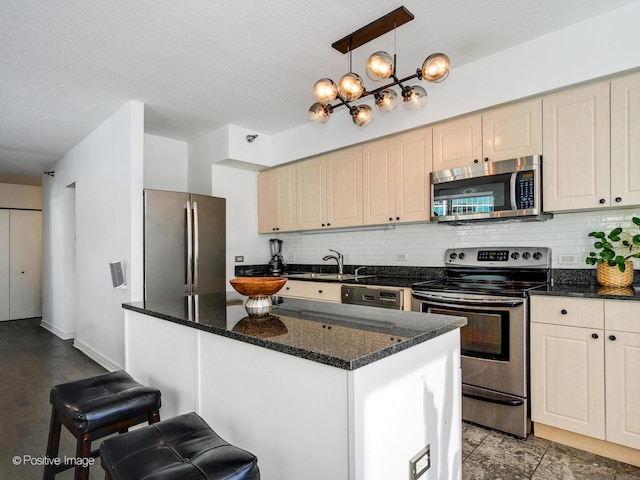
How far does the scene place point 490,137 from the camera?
2779 millimetres

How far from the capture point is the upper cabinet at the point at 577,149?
2324 mm

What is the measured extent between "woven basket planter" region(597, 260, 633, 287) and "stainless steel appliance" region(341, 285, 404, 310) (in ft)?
4.43

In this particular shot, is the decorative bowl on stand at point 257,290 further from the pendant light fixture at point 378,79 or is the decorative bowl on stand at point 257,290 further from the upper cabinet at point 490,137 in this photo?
the upper cabinet at point 490,137

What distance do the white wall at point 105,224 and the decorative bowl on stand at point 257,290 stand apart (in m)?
2.13

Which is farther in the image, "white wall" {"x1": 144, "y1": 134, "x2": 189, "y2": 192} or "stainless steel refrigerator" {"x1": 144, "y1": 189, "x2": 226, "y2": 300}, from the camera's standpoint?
"white wall" {"x1": 144, "y1": 134, "x2": 189, "y2": 192}

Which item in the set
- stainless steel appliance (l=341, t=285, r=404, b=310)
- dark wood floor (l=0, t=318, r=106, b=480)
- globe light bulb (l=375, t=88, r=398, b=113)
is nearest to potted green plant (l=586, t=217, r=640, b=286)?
stainless steel appliance (l=341, t=285, r=404, b=310)

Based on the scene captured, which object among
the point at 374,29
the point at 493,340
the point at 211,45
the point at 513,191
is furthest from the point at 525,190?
the point at 211,45

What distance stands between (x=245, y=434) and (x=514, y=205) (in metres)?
2.31

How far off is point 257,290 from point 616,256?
7.92 ft

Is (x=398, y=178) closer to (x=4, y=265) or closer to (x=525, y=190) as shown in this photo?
(x=525, y=190)

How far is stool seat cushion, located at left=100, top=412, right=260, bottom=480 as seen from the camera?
3.26ft

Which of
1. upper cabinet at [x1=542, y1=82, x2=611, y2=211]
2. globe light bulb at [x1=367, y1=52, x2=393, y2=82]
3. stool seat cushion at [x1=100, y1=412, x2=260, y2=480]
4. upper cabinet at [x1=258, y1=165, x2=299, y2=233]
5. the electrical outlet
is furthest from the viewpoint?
upper cabinet at [x1=258, y1=165, x2=299, y2=233]

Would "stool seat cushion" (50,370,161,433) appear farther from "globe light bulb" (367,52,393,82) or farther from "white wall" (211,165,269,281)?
"white wall" (211,165,269,281)

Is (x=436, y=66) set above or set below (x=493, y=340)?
above
